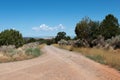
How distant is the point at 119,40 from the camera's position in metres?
38.2

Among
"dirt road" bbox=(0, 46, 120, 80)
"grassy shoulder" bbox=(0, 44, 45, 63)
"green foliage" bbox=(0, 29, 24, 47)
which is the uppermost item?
"green foliage" bbox=(0, 29, 24, 47)

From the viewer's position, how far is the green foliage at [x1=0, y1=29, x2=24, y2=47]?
9525cm

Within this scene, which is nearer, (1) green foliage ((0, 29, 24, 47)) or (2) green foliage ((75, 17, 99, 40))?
(2) green foliage ((75, 17, 99, 40))

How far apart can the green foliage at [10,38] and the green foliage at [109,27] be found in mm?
48279

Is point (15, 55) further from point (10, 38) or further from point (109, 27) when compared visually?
point (10, 38)

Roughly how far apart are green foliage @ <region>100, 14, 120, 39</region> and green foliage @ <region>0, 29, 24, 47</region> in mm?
48279

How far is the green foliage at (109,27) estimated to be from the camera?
5116 centimetres

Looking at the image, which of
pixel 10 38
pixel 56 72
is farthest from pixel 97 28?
pixel 10 38

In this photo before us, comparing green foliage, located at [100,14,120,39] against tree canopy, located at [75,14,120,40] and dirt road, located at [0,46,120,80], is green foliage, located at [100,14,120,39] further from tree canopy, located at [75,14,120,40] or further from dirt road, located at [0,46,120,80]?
dirt road, located at [0,46,120,80]

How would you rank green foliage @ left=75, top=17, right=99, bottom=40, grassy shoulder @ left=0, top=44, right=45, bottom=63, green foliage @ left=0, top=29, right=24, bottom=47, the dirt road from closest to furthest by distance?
the dirt road < grassy shoulder @ left=0, top=44, right=45, bottom=63 < green foliage @ left=75, top=17, right=99, bottom=40 < green foliage @ left=0, top=29, right=24, bottom=47

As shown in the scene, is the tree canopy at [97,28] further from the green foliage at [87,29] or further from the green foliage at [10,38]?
the green foliage at [10,38]

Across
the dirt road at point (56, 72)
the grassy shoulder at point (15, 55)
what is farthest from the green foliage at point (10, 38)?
the dirt road at point (56, 72)

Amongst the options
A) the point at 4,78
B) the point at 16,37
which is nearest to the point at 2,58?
the point at 4,78

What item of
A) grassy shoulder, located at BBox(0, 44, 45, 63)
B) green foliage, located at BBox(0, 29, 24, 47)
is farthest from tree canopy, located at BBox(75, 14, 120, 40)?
green foliage, located at BBox(0, 29, 24, 47)
